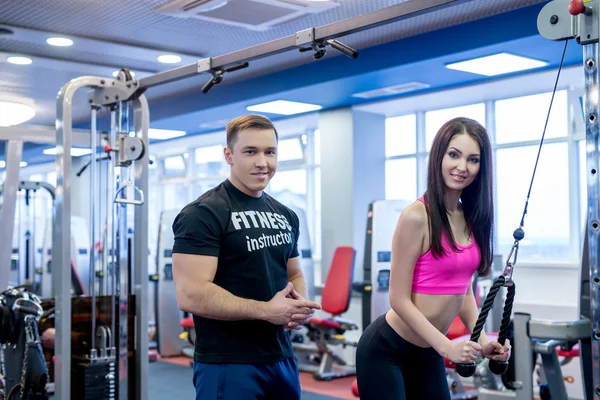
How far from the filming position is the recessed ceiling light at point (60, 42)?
5238 millimetres

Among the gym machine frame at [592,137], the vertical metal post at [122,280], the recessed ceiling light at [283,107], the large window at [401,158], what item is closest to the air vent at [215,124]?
the recessed ceiling light at [283,107]

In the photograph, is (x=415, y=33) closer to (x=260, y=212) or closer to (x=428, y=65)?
(x=428, y=65)

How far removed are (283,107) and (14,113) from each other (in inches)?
128

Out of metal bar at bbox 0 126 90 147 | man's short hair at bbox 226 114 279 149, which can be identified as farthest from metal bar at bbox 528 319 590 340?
metal bar at bbox 0 126 90 147

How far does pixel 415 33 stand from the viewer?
17.3 ft

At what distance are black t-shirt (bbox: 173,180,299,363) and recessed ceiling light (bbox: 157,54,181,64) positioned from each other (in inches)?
153

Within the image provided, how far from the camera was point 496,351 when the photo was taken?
6.27 feet

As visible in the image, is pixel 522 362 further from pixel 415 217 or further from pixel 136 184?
pixel 136 184

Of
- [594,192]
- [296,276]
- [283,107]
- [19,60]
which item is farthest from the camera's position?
[283,107]

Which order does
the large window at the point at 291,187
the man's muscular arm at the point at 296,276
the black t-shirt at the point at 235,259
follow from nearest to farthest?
the black t-shirt at the point at 235,259
the man's muscular arm at the point at 296,276
the large window at the point at 291,187

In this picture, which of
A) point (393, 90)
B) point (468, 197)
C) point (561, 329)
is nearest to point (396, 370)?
point (468, 197)

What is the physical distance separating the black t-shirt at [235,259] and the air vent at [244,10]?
8.35 feet

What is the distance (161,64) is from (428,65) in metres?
2.25

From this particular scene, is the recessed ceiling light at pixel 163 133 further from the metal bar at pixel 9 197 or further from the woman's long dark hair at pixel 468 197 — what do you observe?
the woman's long dark hair at pixel 468 197
